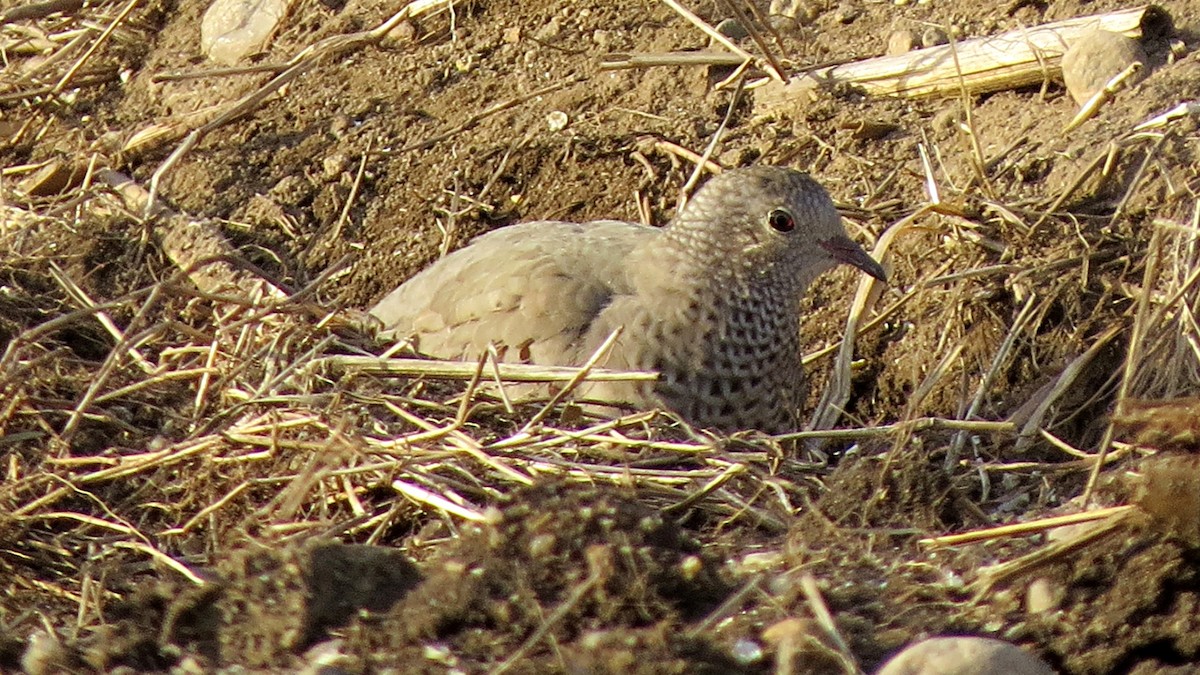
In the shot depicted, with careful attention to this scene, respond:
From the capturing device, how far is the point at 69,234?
5887 millimetres

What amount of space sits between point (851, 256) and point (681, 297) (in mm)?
545

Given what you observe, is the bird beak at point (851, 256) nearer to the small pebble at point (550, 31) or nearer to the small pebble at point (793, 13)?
the small pebble at point (793, 13)

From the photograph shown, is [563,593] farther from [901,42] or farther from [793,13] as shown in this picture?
[793,13]

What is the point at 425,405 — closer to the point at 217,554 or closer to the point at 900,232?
the point at 217,554

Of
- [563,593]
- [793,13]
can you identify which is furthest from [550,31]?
[563,593]

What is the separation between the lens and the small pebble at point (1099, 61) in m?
5.55

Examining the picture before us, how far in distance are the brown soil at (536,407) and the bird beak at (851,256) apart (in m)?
0.30

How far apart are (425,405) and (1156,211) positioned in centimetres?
237

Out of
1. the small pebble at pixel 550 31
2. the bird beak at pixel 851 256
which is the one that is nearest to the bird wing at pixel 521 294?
the bird beak at pixel 851 256

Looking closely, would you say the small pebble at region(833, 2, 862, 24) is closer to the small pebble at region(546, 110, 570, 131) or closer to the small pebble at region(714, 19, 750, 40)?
the small pebble at region(714, 19, 750, 40)

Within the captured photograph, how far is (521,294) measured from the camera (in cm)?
480

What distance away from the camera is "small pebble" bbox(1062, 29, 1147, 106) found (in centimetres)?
555

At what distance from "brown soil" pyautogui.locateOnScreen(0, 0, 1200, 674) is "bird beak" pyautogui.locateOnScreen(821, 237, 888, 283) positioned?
0.30 m

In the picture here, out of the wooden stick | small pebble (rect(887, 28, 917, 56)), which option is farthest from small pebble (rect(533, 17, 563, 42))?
small pebble (rect(887, 28, 917, 56))
